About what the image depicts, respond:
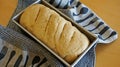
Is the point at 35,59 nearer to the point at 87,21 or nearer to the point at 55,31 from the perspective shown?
Answer: the point at 55,31

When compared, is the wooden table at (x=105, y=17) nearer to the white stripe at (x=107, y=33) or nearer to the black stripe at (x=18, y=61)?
the white stripe at (x=107, y=33)

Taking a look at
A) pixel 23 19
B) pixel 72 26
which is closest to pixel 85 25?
pixel 72 26

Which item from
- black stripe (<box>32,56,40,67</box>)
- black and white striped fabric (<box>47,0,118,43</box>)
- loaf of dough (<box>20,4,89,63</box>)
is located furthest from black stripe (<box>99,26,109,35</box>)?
black stripe (<box>32,56,40,67</box>)

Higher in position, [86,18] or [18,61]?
[86,18]

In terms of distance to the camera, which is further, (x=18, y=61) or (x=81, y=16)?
(x=81, y=16)

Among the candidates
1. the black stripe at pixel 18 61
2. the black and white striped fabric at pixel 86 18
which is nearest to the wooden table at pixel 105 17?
the black and white striped fabric at pixel 86 18

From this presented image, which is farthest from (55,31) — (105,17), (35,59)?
(105,17)
